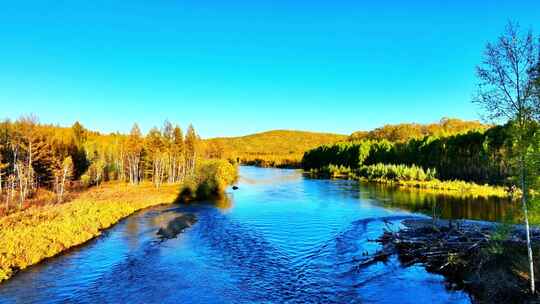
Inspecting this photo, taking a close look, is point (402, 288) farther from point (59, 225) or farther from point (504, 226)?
point (59, 225)

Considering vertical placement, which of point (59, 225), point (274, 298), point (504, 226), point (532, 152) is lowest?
point (274, 298)

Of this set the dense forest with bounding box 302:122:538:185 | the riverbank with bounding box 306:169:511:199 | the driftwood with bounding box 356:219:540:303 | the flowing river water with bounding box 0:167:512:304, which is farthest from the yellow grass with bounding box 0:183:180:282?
the dense forest with bounding box 302:122:538:185

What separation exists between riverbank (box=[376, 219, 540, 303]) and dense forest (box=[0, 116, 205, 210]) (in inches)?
1456

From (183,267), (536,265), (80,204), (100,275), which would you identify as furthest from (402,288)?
(80,204)

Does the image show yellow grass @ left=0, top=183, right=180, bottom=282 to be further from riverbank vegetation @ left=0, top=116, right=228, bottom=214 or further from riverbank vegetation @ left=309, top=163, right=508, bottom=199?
riverbank vegetation @ left=309, top=163, right=508, bottom=199

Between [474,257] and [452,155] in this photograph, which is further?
[452,155]

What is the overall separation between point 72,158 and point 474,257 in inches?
2727

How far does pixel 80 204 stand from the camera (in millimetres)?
33625

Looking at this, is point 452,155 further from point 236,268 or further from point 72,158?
point 72,158

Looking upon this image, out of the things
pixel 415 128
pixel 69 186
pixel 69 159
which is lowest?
pixel 69 186

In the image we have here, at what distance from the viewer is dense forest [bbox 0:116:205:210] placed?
4519cm

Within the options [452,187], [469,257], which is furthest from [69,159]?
[452,187]

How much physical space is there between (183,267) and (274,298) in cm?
665

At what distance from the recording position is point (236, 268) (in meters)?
19.9
